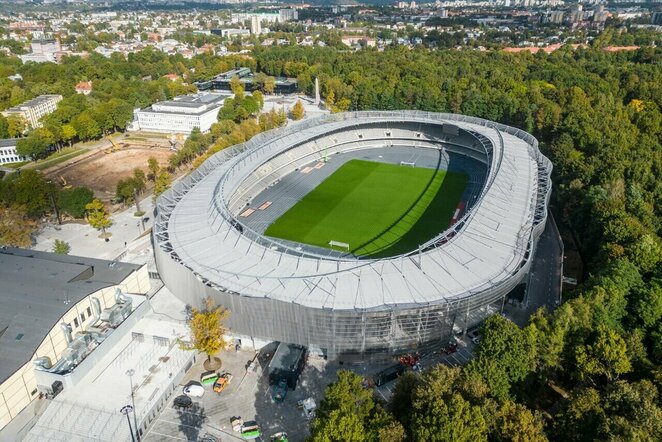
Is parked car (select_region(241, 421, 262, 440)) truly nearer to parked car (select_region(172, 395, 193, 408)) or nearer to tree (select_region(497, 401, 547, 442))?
parked car (select_region(172, 395, 193, 408))

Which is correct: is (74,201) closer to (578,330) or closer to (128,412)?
(128,412)

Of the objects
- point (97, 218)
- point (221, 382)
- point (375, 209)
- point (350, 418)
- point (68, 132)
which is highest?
point (350, 418)

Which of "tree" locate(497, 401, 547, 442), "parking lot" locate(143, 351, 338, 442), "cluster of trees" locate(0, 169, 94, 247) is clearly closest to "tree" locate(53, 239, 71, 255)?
"cluster of trees" locate(0, 169, 94, 247)

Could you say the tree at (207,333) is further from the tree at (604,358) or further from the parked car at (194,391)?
the tree at (604,358)

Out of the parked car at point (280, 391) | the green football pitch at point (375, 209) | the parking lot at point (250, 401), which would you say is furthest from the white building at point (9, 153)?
the parked car at point (280, 391)

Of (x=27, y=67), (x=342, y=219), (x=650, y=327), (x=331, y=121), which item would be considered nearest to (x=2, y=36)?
(x=27, y=67)

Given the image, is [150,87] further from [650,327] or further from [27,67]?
[650,327]

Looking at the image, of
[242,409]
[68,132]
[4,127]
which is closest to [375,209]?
[242,409]
